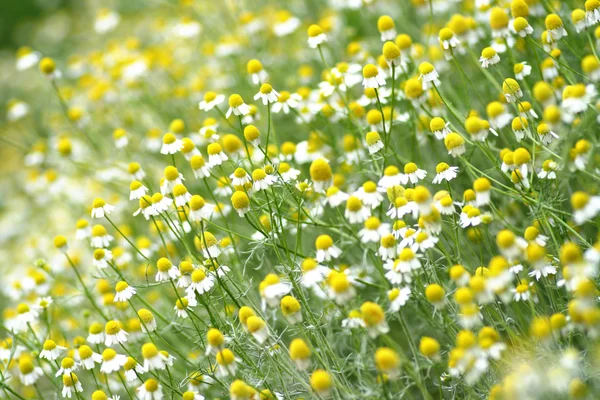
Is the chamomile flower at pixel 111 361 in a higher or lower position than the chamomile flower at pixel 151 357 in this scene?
higher

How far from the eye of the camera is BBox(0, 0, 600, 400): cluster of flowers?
1.97m

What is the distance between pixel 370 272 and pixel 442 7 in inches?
77.1

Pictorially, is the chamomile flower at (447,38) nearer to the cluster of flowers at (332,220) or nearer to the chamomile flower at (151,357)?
the cluster of flowers at (332,220)

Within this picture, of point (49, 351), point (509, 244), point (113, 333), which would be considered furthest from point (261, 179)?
point (49, 351)

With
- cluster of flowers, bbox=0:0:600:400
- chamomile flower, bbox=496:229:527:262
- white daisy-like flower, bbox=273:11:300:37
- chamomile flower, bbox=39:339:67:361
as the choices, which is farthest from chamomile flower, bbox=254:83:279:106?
white daisy-like flower, bbox=273:11:300:37

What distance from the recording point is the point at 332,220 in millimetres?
2795

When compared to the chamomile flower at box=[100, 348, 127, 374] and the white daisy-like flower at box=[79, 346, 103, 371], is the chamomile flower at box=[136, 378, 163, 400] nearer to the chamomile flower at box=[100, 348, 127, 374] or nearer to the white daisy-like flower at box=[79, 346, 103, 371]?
the chamomile flower at box=[100, 348, 127, 374]

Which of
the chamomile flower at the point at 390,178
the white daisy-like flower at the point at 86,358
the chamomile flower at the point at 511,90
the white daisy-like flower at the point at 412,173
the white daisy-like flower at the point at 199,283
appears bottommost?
the white daisy-like flower at the point at 86,358

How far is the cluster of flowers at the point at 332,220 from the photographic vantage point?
6.46 feet

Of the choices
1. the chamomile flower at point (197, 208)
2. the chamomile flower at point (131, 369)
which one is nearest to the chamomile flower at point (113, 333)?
the chamomile flower at point (131, 369)

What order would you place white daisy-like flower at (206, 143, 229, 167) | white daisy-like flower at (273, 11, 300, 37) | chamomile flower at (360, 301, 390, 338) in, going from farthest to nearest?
1. white daisy-like flower at (273, 11, 300, 37)
2. white daisy-like flower at (206, 143, 229, 167)
3. chamomile flower at (360, 301, 390, 338)

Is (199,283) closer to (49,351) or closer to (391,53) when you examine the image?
(49,351)

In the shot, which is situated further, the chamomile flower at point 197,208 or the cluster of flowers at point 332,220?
the chamomile flower at point 197,208

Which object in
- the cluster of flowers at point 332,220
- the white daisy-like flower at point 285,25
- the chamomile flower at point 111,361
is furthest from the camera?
the white daisy-like flower at point 285,25
